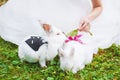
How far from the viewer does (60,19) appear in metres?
4.70

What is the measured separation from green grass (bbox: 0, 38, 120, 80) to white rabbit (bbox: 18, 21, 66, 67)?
81 millimetres

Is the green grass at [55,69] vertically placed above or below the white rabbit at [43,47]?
below

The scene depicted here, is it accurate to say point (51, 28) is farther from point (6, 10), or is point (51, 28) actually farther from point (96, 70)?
point (6, 10)

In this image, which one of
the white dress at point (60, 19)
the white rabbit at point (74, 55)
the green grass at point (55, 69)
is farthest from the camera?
the white dress at point (60, 19)

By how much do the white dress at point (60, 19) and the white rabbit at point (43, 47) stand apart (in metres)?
0.42

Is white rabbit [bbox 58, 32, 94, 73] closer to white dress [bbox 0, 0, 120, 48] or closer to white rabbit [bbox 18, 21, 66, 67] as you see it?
white rabbit [bbox 18, 21, 66, 67]

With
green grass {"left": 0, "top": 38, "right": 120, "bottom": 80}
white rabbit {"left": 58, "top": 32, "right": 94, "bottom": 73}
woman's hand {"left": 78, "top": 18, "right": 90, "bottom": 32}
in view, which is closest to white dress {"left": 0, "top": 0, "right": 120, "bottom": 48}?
green grass {"left": 0, "top": 38, "right": 120, "bottom": 80}

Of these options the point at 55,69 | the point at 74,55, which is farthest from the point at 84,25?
the point at 55,69

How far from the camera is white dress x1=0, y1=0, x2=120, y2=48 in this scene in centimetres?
468

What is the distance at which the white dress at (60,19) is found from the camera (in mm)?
4680

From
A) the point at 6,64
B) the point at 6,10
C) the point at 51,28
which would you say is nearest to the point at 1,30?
the point at 6,10

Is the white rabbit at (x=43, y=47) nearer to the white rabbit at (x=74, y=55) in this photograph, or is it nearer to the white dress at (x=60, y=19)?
the white rabbit at (x=74, y=55)

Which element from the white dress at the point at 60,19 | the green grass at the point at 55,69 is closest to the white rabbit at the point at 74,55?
the green grass at the point at 55,69

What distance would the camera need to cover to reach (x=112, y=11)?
492 centimetres
